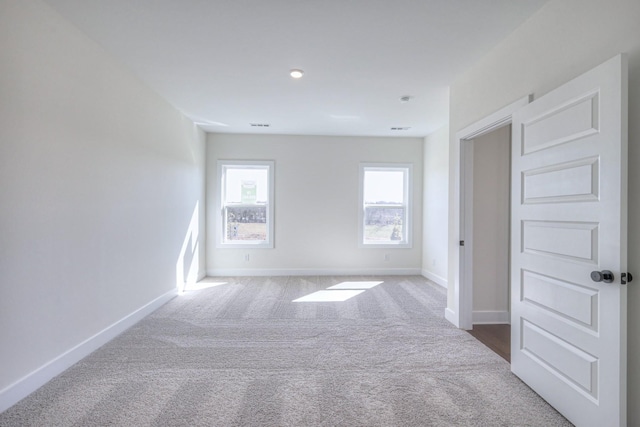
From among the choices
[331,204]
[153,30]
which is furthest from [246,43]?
[331,204]

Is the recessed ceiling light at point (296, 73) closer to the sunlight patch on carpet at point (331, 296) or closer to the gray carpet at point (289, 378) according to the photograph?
the gray carpet at point (289, 378)

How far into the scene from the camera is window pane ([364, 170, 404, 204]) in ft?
19.4

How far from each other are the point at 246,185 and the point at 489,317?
4361mm

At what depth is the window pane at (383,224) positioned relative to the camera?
5922mm

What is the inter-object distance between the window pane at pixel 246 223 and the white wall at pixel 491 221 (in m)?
3.65

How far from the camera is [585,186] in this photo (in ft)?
5.33

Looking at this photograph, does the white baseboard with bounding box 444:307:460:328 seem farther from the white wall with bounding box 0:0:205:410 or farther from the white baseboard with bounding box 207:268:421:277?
the white wall with bounding box 0:0:205:410

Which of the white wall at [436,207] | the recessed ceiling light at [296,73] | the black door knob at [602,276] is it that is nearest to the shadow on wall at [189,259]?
the recessed ceiling light at [296,73]

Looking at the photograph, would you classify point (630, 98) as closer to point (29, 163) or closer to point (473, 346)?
point (473, 346)

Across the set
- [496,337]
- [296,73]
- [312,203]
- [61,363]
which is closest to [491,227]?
[496,337]

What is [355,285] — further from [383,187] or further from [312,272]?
[383,187]

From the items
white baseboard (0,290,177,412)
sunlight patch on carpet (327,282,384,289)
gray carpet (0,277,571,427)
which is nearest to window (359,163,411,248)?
sunlight patch on carpet (327,282,384,289)

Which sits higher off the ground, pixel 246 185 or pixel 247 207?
pixel 246 185

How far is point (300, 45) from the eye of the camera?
259cm
